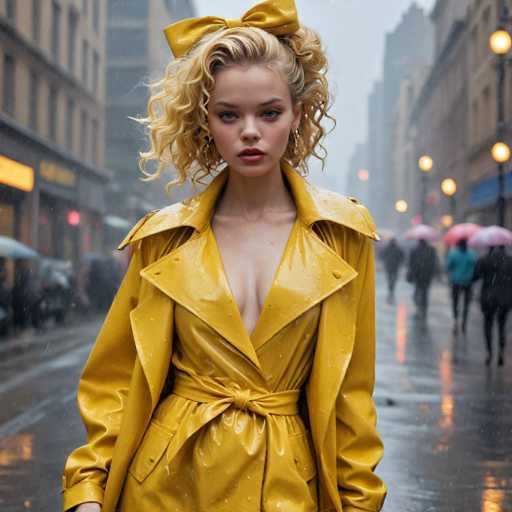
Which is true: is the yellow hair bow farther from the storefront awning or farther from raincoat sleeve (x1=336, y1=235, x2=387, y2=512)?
the storefront awning

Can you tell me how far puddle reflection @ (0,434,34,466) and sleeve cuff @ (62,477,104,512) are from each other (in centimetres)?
522

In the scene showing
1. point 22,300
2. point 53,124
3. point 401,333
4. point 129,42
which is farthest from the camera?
point 129,42

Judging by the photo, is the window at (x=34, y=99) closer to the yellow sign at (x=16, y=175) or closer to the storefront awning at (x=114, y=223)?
the yellow sign at (x=16, y=175)

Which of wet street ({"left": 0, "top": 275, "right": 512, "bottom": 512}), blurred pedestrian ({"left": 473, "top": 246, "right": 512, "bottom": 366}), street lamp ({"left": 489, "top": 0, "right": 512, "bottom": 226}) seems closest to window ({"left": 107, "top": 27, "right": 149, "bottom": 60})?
street lamp ({"left": 489, "top": 0, "right": 512, "bottom": 226})

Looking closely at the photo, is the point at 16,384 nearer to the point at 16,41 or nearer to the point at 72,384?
the point at 72,384

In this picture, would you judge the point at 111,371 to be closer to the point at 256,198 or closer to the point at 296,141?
the point at 256,198

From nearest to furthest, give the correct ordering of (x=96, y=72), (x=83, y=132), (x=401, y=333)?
(x=401, y=333) < (x=83, y=132) < (x=96, y=72)

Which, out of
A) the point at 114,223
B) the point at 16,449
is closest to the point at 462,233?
the point at 16,449

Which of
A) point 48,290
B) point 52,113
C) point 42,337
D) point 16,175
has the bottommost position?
point 42,337

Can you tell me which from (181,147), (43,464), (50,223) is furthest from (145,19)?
(181,147)

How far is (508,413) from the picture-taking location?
9953 millimetres

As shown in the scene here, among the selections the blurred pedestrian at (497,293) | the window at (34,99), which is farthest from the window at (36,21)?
the blurred pedestrian at (497,293)

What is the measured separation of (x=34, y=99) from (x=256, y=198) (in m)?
33.3

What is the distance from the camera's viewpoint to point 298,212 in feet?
8.89
